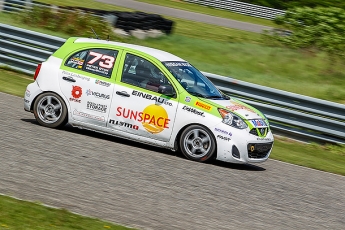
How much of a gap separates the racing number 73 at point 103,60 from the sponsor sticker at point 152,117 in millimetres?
848

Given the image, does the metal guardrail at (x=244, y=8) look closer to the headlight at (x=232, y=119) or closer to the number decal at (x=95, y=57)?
the number decal at (x=95, y=57)

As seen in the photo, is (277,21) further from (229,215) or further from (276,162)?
(229,215)

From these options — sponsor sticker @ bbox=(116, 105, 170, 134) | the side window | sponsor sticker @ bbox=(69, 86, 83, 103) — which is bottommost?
sponsor sticker @ bbox=(116, 105, 170, 134)

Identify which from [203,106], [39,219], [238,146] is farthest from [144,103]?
[39,219]

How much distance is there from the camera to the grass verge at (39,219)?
6270 millimetres

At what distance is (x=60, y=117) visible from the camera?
1116 cm

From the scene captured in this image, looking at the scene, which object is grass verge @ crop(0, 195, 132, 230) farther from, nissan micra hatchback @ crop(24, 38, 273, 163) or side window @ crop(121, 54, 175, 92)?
side window @ crop(121, 54, 175, 92)

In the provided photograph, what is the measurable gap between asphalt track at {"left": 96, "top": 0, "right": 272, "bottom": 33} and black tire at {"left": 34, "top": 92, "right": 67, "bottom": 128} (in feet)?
82.8

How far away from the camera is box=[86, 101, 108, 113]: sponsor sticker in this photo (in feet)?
35.7

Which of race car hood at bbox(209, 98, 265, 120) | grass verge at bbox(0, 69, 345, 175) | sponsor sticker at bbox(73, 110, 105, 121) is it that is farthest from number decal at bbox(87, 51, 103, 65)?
grass verge at bbox(0, 69, 345, 175)

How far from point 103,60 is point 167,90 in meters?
1.26

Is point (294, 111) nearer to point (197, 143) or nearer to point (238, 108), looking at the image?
point (238, 108)

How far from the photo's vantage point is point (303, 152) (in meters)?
13.6

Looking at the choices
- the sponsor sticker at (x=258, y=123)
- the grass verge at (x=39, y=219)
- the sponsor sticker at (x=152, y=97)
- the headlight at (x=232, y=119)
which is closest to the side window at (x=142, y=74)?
the sponsor sticker at (x=152, y=97)
